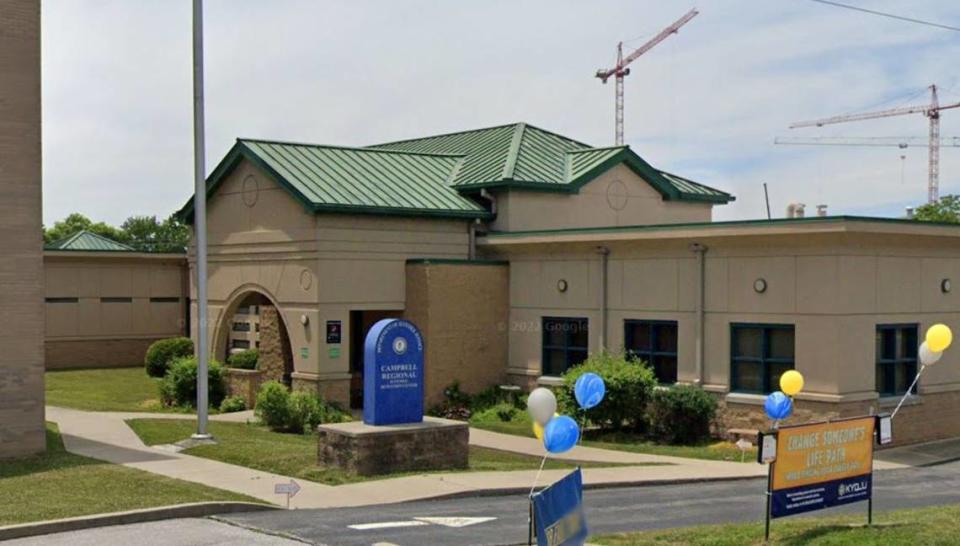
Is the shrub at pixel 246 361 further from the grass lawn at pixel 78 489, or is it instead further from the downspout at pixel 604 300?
A: the grass lawn at pixel 78 489

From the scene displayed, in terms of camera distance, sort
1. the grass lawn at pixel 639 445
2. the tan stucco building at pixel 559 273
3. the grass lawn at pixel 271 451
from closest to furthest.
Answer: the grass lawn at pixel 271 451 → the grass lawn at pixel 639 445 → the tan stucco building at pixel 559 273

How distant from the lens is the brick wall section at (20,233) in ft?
65.1

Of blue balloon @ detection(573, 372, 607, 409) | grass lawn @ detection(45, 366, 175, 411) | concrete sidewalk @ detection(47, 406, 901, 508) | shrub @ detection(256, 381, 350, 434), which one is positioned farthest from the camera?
grass lawn @ detection(45, 366, 175, 411)

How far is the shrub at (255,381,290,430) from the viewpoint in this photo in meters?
25.8

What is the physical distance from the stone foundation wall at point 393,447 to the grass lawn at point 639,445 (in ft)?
18.6

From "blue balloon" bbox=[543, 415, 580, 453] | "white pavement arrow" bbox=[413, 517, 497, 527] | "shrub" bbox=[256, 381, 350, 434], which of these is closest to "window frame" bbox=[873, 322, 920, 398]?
"shrub" bbox=[256, 381, 350, 434]

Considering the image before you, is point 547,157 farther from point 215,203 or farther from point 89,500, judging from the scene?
point 89,500

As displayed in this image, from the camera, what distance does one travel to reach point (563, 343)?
30.0 meters

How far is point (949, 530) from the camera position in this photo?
13.0 m

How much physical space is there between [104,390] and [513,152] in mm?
13968

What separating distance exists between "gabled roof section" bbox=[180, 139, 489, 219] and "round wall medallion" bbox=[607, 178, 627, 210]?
13.4 ft

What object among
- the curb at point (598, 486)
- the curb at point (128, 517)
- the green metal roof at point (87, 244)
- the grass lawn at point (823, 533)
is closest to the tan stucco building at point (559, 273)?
the curb at point (598, 486)

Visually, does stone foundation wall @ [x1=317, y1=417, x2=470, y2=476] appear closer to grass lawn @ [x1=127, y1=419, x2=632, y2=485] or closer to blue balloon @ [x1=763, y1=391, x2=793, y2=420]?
grass lawn @ [x1=127, y1=419, x2=632, y2=485]

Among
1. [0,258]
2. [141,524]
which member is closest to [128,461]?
[0,258]
